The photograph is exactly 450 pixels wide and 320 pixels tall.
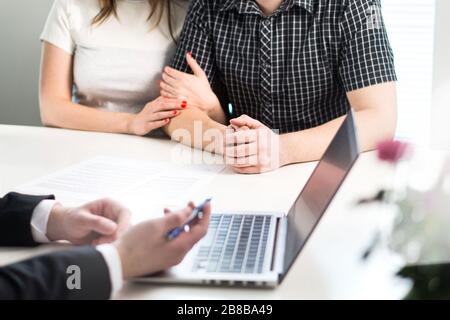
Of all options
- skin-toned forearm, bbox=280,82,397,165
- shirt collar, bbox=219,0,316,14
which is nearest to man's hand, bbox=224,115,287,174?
skin-toned forearm, bbox=280,82,397,165

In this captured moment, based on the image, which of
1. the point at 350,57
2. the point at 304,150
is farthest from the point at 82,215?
the point at 350,57

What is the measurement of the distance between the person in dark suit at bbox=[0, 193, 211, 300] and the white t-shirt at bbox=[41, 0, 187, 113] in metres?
0.85

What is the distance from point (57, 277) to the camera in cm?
73

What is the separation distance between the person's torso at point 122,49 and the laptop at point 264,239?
32.2 inches

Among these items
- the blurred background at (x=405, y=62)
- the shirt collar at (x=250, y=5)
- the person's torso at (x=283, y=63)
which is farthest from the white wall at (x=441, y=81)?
the shirt collar at (x=250, y=5)

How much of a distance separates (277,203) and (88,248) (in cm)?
43

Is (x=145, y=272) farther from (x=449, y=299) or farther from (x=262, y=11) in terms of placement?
(x=262, y=11)

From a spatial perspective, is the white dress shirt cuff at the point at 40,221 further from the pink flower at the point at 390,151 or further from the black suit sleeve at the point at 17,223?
the pink flower at the point at 390,151

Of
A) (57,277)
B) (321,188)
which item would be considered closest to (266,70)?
(321,188)

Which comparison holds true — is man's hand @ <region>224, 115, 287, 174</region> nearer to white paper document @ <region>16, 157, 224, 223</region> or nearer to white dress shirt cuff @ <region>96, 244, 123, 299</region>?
white paper document @ <region>16, 157, 224, 223</region>

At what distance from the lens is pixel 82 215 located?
2.94 ft

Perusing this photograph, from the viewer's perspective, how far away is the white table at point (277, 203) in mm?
782

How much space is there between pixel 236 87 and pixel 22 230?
864 mm

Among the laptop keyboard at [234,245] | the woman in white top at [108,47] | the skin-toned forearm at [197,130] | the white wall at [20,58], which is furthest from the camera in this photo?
the white wall at [20,58]
